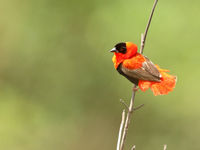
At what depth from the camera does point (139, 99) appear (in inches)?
355

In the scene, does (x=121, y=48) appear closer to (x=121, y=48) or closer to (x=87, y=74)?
(x=121, y=48)

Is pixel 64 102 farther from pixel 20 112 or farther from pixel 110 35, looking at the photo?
pixel 110 35

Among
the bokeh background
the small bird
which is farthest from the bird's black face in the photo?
the bokeh background

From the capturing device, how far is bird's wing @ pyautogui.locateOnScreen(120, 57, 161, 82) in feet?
13.3

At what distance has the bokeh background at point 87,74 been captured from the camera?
872cm

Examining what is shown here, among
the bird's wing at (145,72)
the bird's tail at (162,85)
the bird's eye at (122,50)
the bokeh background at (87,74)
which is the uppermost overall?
the bird's eye at (122,50)

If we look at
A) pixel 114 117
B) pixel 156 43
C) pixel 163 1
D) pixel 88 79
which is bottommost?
pixel 114 117

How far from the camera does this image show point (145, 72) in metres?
4.09

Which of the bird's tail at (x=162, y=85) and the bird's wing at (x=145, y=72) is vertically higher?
the bird's wing at (x=145, y=72)

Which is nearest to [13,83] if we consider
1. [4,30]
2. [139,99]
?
[4,30]

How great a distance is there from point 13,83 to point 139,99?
3046mm

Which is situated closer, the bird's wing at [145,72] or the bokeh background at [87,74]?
the bird's wing at [145,72]

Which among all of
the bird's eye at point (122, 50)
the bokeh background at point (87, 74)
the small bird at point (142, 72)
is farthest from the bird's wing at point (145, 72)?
the bokeh background at point (87, 74)

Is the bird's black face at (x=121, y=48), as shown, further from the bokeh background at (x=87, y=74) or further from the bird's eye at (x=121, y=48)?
the bokeh background at (x=87, y=74)
